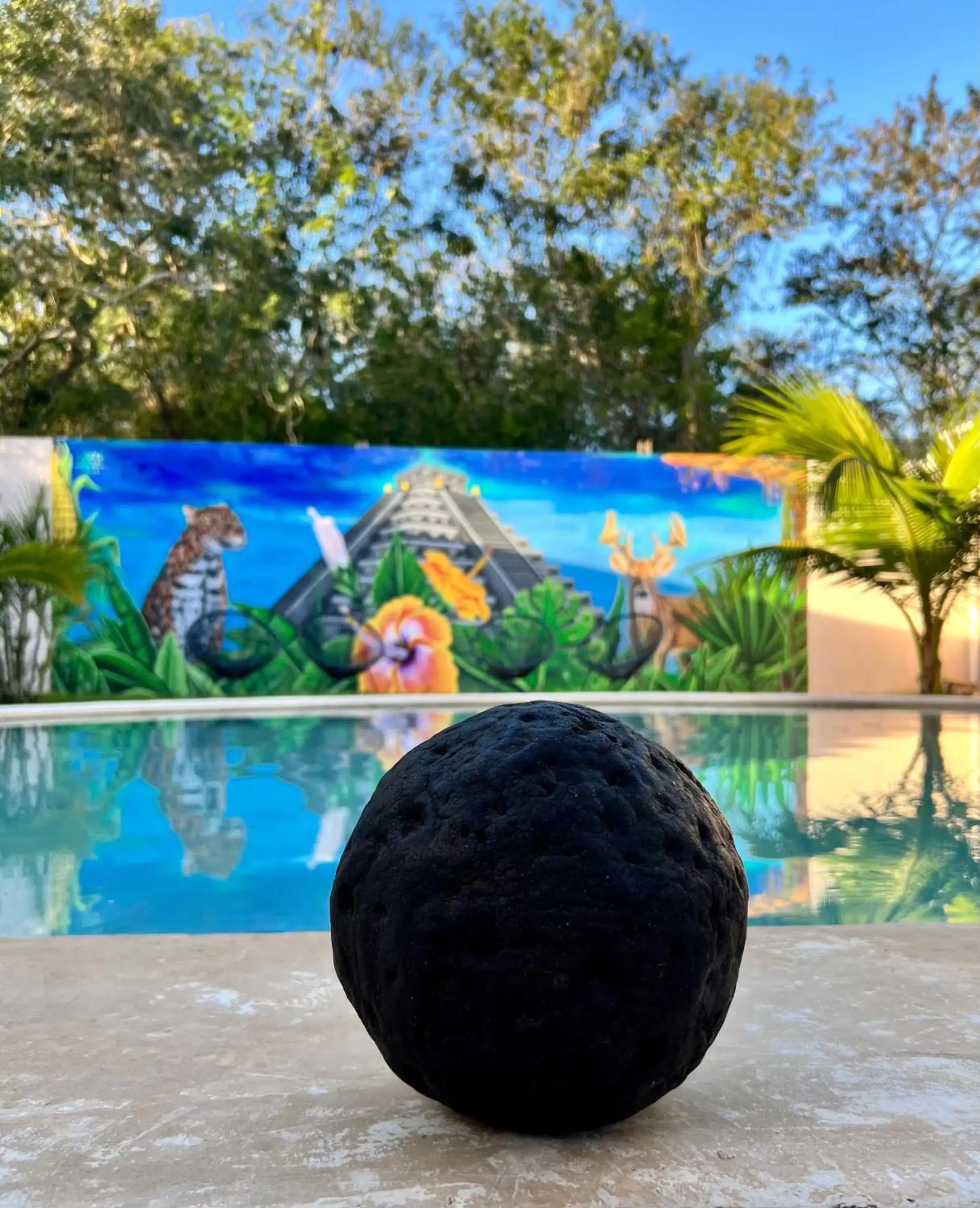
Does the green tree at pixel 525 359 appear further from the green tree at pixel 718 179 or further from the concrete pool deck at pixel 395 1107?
the concrete pool deck at pixel 395 1107

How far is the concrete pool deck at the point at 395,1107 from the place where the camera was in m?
2.08

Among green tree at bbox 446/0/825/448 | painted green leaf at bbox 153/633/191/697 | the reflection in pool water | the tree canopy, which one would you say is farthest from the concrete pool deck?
green tree at bbox 446/0/825/448

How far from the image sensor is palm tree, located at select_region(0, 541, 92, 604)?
12414mm

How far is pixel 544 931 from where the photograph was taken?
2.20m

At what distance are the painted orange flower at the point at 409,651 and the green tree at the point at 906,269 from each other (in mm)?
10515

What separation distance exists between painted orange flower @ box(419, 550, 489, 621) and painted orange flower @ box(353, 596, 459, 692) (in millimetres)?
276

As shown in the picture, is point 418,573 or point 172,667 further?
point 418,573

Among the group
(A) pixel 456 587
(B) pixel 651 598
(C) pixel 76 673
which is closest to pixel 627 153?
(B) pixel 651 598

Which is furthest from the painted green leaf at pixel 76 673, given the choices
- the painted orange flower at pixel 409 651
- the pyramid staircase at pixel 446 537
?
the painted orange flower at pixel 409 651

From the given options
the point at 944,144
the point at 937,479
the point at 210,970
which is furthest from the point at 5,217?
the point at 210,970

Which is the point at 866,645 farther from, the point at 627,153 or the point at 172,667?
the point at 627,153

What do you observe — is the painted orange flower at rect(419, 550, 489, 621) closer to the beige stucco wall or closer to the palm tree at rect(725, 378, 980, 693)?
the palm tree at rect(725, 378, 980, 693)

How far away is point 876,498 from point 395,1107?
36.4 ft

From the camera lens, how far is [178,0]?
1914 centimetres
